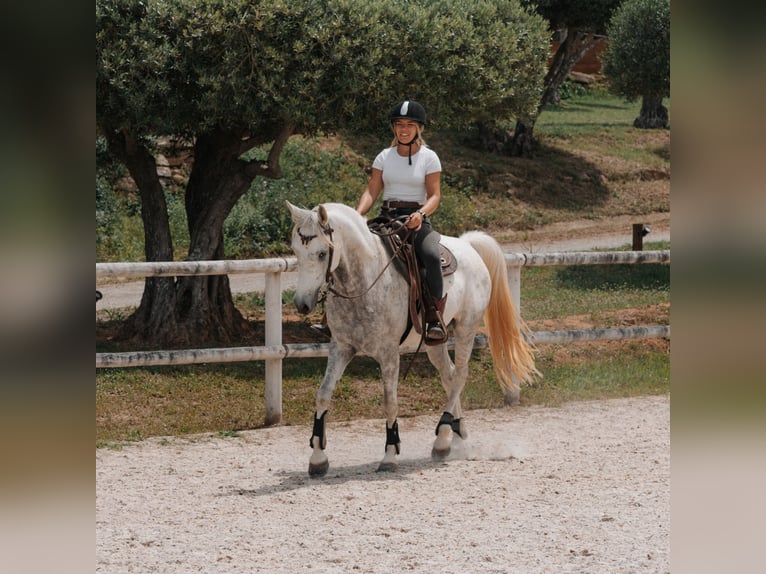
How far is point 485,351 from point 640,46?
1276cm

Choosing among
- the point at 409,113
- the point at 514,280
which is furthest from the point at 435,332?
the point at 514,280

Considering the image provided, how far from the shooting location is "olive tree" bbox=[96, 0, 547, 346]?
9.83 metres

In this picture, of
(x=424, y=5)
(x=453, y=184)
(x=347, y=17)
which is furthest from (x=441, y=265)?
(x=453, y=184)

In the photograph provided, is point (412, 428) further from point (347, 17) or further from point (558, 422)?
point (347, 17)

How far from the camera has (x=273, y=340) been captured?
8297 mm

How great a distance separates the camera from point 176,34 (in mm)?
9961

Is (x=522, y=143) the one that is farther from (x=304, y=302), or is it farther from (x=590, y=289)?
(x=304, y=302)

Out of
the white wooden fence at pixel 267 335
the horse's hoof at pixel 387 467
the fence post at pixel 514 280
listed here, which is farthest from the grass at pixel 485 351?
the horse's hoof at pixel 387 467

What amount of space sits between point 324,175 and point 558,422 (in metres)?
13.4

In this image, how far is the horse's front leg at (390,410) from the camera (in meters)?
6.69

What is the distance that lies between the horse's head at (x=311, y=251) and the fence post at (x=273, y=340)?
92.2 inches

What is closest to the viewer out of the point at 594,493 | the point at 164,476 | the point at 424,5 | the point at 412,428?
the point at 594,493

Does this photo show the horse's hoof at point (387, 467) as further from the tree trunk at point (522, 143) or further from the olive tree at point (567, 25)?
the tree trunk at point (522, 143)
